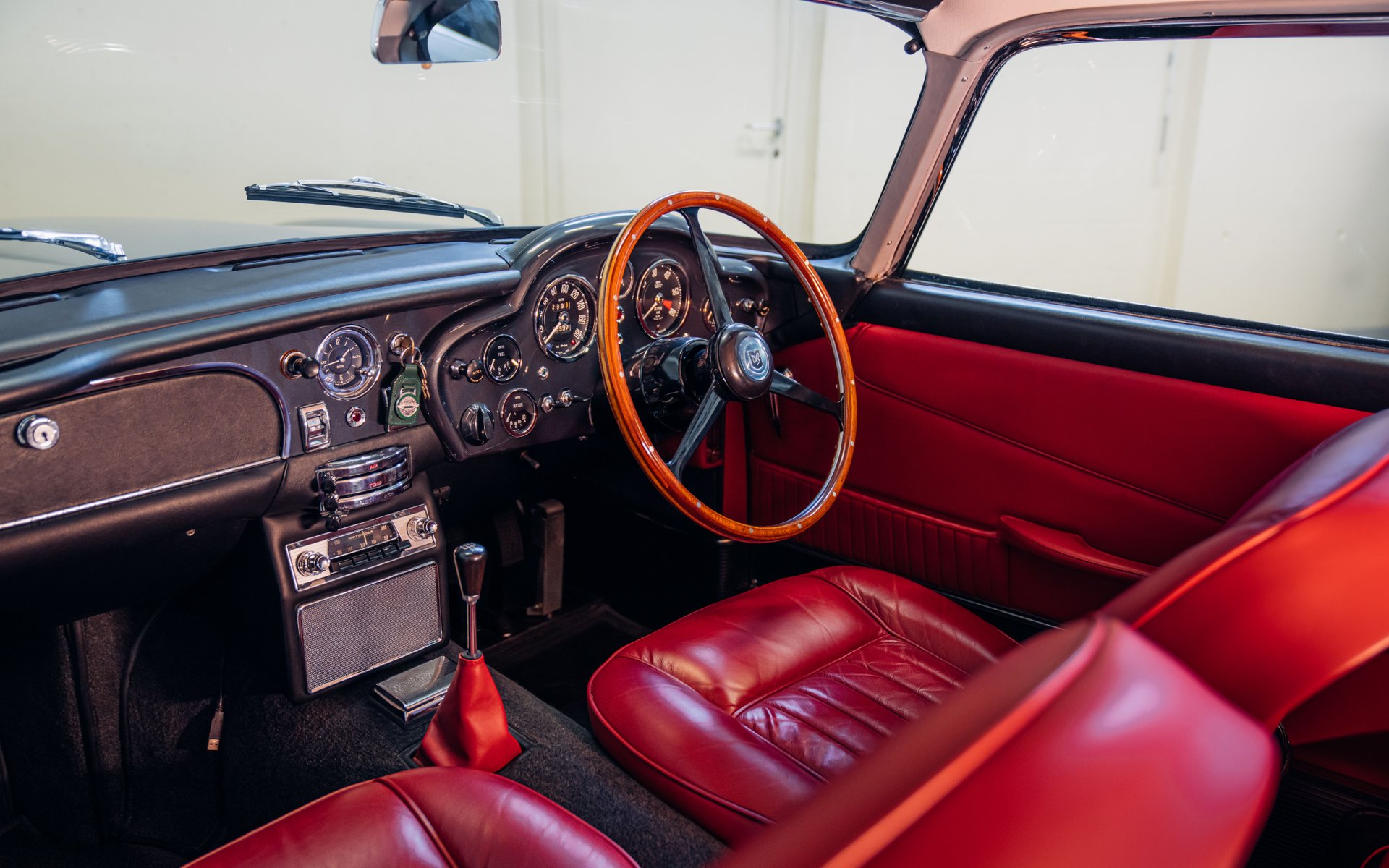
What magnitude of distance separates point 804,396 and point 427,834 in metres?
1.10

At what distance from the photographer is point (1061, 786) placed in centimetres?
41

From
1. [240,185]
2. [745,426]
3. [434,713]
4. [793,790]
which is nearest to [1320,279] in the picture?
[745,426]

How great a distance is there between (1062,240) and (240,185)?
9.97ft

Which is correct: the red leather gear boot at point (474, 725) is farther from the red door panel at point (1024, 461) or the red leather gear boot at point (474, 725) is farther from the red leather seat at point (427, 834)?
the red door panel at point (1024, 461)

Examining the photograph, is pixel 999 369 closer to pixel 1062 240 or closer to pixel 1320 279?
pixel 1320 279

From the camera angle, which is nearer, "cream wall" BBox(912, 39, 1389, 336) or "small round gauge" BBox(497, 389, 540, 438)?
"small round gauge" BBox(497, 389, 540, 438)

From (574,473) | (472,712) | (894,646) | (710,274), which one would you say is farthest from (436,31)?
(894,646)

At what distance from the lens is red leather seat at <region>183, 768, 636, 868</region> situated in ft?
3.39

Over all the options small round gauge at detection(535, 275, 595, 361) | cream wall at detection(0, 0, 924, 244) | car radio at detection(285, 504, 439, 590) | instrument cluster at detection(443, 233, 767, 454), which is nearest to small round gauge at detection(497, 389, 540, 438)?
instrument cluster at detection(443, 233, 767, 454)

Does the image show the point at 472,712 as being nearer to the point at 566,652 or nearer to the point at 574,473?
the point at 566,652

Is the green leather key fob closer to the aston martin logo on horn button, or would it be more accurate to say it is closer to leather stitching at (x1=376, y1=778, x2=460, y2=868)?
the aston martin logo on horn button

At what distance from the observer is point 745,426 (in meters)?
2.41

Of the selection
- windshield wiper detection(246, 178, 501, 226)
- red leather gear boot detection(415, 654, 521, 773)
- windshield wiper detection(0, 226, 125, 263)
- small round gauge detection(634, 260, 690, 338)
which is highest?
windshield wiper detection(246, 178, 501, 226)

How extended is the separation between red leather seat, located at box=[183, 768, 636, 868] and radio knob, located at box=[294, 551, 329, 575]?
703mm
